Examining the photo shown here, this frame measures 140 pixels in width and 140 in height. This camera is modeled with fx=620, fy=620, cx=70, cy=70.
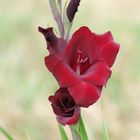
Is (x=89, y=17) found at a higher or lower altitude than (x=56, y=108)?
lower

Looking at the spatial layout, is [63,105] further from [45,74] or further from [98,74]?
[45,74]

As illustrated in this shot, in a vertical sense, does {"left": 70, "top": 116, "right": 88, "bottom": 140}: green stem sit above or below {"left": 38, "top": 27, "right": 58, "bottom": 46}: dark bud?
below

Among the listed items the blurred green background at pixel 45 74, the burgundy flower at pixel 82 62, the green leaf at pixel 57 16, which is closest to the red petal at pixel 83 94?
the burgundy flower at pixel 82 62

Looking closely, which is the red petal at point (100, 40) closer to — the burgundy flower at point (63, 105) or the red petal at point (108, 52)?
the red petal at point (108, 52)

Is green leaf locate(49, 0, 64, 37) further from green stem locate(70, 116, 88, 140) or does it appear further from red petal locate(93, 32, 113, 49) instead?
green stem locate(70, 116, 88, 140)

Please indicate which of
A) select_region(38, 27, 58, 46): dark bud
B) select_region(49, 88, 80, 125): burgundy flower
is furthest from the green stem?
select_region(38, 27, 58, 46): dark bud

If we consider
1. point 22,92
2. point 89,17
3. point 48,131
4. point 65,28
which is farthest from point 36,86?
point 65,28

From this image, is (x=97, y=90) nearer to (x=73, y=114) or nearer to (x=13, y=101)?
(x=73, y=114)
